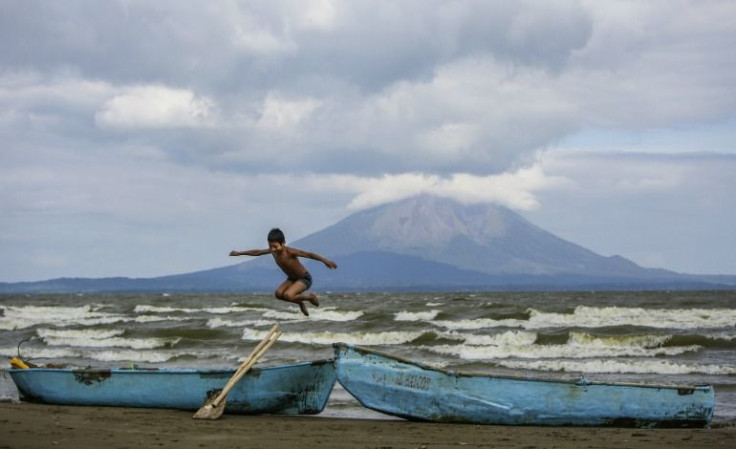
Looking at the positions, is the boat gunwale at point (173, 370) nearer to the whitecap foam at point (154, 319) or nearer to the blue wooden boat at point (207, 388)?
the blue wooden boat at point (207, 388)

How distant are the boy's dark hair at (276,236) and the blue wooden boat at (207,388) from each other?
1.81 metres

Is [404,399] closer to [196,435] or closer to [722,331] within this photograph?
[196,435]

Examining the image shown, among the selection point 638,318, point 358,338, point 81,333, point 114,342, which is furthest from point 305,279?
point 638,318

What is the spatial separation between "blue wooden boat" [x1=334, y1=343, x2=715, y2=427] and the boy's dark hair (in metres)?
1.65

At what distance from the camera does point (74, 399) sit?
1388 cm

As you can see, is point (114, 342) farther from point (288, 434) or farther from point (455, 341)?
point (288, 434)

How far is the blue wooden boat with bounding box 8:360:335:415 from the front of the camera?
1316cm

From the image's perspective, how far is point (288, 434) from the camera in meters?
11.2

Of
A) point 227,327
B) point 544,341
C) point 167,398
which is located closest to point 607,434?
point 167,398

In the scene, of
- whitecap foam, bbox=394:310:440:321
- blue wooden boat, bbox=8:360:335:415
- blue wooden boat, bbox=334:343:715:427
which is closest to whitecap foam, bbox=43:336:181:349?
whitecap foam, bbox=394:310:440:321

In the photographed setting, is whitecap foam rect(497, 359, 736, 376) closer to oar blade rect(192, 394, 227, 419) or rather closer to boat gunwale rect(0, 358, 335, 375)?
boat gunwale rect(0, 358, 335, 375)

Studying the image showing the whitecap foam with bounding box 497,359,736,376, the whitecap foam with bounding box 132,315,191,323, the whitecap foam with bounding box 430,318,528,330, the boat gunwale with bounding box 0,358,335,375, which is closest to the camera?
the boat gunwale with bounding box 0,358,335,375

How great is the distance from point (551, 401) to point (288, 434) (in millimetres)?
3600

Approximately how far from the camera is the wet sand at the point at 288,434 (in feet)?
34.4
